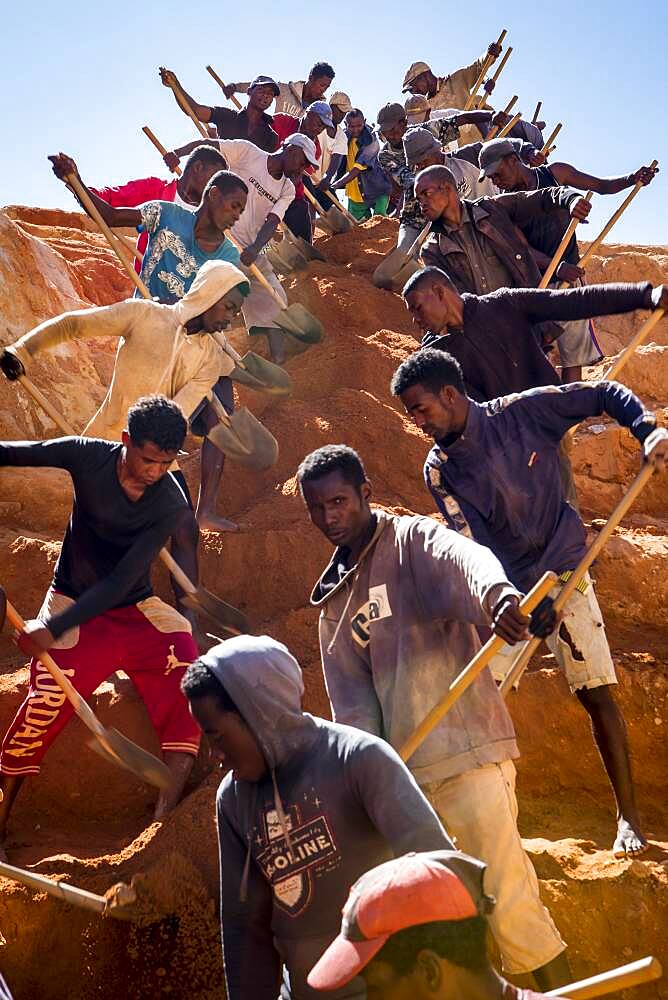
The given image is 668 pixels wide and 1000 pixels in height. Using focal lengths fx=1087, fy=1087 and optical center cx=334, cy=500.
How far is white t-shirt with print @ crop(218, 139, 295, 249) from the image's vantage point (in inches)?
326

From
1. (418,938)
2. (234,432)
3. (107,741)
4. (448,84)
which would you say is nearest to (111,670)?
(107,741)

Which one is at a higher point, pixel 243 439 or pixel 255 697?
pixel 243 439

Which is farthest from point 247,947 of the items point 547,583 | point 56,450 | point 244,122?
point 244,122

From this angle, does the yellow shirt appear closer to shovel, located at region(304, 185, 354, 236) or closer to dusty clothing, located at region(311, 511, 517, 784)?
shovel, located at region(304, 185, 354, 236)

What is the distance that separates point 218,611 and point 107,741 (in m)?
1.42

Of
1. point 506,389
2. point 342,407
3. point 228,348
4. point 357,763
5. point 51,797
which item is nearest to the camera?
point 357,763

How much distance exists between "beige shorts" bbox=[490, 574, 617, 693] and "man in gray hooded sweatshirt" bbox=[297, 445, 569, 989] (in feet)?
2.19

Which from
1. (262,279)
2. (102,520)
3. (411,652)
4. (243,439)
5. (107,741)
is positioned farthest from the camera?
(262,279)

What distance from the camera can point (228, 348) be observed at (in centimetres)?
629

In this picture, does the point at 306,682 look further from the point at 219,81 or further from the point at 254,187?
the point at 219,81

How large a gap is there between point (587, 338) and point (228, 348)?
204 cm

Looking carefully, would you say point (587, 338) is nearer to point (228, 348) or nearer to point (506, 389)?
point (506, 389)

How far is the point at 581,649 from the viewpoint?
3926mm

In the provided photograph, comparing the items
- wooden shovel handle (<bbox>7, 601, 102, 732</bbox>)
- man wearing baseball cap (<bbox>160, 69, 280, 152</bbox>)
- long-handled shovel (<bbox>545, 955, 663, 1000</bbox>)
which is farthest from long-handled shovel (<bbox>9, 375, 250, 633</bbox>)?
man wearing baseball cap (<bbox>160, 69, 280, 152</bbox>)
